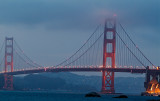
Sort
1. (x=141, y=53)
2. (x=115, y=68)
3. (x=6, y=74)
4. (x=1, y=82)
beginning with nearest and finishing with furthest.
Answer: (x=115, y=68), (x=141, y=53), (x=6, y=74), (x=1, y=82)

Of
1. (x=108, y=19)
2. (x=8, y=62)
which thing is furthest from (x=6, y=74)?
(x=108, y=19)

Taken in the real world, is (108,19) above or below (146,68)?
above

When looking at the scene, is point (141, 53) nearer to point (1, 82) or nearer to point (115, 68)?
point (115, 68)

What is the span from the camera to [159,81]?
9606 centimetres

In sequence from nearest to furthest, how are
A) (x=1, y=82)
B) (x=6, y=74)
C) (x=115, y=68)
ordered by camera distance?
(x=115, y=68), (x=6, y=74), (x=1, y=82)

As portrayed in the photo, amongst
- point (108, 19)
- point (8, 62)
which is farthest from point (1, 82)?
point (108, 19)

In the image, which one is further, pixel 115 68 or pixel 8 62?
pixel 8 62

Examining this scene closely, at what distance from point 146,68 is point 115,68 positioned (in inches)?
200

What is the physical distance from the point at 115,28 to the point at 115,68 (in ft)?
27.6

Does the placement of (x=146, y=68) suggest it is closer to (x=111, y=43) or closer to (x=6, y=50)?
(x=111, y=43)

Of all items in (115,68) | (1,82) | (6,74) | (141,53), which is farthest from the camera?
(1,82)

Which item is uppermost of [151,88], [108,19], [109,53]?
[108,19]

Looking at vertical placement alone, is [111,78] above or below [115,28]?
below

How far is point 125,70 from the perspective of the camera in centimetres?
9475
